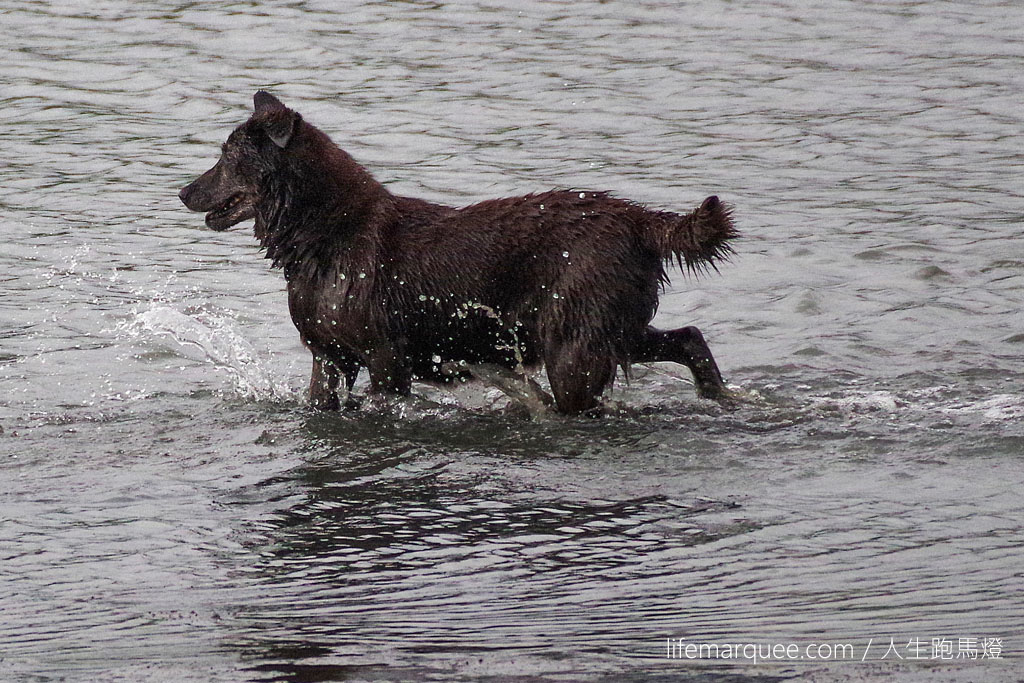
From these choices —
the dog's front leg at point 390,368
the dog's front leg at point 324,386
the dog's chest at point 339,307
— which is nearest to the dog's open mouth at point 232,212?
the dog's chest at point 339,307

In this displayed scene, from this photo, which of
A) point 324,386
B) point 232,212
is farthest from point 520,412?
point 232,212

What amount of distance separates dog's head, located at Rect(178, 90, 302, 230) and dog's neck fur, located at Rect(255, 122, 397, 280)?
60 mm

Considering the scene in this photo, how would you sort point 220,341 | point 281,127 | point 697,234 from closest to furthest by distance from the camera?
point 697,234 < point 281,127 < point 220,341

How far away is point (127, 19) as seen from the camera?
16828 millimetres

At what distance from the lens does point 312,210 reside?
7680mm

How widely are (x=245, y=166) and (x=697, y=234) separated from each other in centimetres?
232

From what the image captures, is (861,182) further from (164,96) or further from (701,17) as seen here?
(164,96)

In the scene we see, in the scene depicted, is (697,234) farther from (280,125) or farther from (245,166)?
(245,166)

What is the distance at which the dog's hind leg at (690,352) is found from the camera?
7723mm

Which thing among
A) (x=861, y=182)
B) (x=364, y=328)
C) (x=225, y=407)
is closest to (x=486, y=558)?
(x=364, y=328)

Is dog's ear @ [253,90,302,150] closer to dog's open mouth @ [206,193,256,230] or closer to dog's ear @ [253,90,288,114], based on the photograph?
dog's ear @ [253,90,288,114]

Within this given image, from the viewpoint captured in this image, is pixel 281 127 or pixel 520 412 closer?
pixel 281 127

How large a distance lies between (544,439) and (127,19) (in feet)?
36.8

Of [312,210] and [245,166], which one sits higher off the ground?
[245,166]
